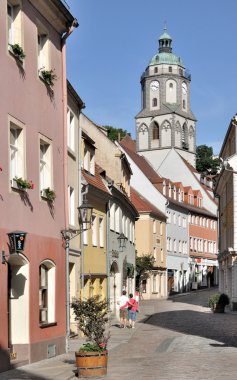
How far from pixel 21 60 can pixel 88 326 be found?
6.29 metres

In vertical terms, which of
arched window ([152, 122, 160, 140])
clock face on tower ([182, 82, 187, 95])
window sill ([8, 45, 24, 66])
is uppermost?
clock face on tower ([182, 82, 187, 95])

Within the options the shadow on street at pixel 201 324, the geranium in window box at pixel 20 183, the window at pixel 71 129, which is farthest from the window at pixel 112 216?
the geranium in window box at pixel 20 183

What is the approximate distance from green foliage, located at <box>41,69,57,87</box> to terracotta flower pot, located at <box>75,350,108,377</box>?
7.38 meters

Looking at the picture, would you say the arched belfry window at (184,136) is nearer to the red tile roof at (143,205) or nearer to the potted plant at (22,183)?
the red tile roof at (143,205)

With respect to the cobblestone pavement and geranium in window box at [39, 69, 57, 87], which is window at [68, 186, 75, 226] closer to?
the cobblestone pavement

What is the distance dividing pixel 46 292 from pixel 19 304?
200 centimetres

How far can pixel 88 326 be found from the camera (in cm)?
1566

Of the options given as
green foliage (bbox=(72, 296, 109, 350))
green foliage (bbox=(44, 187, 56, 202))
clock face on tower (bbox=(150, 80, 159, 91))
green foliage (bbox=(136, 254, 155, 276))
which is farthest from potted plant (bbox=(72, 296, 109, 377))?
clock face on tower (bbox=(150, 80, 159, 91))

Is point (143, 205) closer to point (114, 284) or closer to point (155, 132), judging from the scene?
point (114, 284)

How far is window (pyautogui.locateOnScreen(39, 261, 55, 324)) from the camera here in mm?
18673

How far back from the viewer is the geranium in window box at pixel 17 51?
16688 millimetres

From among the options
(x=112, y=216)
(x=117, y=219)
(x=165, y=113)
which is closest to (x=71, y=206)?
(x=112, y=216)

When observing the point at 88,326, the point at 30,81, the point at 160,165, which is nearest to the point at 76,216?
the point at 30,81

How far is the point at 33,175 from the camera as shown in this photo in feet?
58.9
